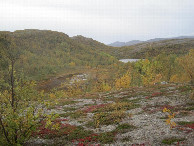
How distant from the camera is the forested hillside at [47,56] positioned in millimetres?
120425

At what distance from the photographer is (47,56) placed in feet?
499

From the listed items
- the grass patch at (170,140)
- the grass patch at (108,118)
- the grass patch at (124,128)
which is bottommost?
the grass patch at (108,118)

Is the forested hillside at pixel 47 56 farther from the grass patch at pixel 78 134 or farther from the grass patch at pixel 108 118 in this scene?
the grass patch at pixel 78 134

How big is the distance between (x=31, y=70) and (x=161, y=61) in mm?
83381

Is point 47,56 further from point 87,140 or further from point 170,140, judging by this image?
point 170,140

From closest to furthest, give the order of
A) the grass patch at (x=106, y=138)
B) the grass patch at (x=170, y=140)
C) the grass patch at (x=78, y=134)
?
the grass patch at (x=170, y=140)
the grass patch at (x=106, y=138)
the grass patch at (x=78, y=134)

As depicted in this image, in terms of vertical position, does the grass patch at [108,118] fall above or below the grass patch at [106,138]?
below

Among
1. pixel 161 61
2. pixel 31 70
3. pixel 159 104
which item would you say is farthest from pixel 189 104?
pixel 31 70

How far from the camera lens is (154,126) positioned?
68.4ft

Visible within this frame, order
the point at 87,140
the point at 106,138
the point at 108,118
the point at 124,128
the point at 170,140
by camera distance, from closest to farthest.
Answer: the point at 170,140, the point at 87,140, the point at 106,138, the point at 124,128, the point at 108,118

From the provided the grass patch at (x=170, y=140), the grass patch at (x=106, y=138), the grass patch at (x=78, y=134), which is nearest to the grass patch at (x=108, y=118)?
the grass patch at (x=78, y=134)

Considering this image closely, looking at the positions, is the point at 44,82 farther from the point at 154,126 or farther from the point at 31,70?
the point at 154,126

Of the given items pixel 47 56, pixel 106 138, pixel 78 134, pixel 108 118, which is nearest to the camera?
→ pixel 106 138

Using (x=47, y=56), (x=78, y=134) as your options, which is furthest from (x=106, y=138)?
(x=47, y=56)
